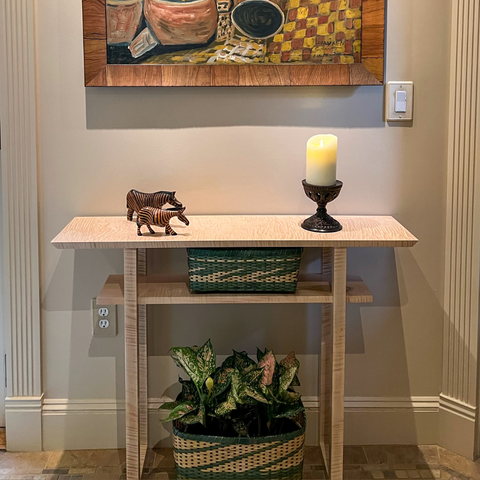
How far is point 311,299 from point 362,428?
0.61 meters

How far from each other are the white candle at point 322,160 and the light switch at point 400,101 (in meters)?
0.31

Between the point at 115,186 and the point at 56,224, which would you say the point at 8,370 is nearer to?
the point at 56,224

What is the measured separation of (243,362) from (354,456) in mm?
499

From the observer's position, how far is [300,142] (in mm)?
1989

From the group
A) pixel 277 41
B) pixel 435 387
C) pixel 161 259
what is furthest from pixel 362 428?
pixel 277 41

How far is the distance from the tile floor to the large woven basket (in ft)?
0.63

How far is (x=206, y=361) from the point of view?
1.86m

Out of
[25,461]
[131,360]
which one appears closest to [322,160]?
[131,360]

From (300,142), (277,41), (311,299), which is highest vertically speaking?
(277,41)

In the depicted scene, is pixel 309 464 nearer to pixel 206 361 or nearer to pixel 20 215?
pixel 206 361

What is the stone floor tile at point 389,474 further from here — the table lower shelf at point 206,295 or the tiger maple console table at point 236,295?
the table lower shelf at point 206,295

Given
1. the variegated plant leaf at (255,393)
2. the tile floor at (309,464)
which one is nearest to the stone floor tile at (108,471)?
the tile floor at (309,464)

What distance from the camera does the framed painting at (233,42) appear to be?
6.20ft

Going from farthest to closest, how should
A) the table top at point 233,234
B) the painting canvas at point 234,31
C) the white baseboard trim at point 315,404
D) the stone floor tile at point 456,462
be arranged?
the white baseboard trim at point 315,404
the stone floor tile at point 456,462
the painting canvas at point 234,31
the table top at point 233,234
